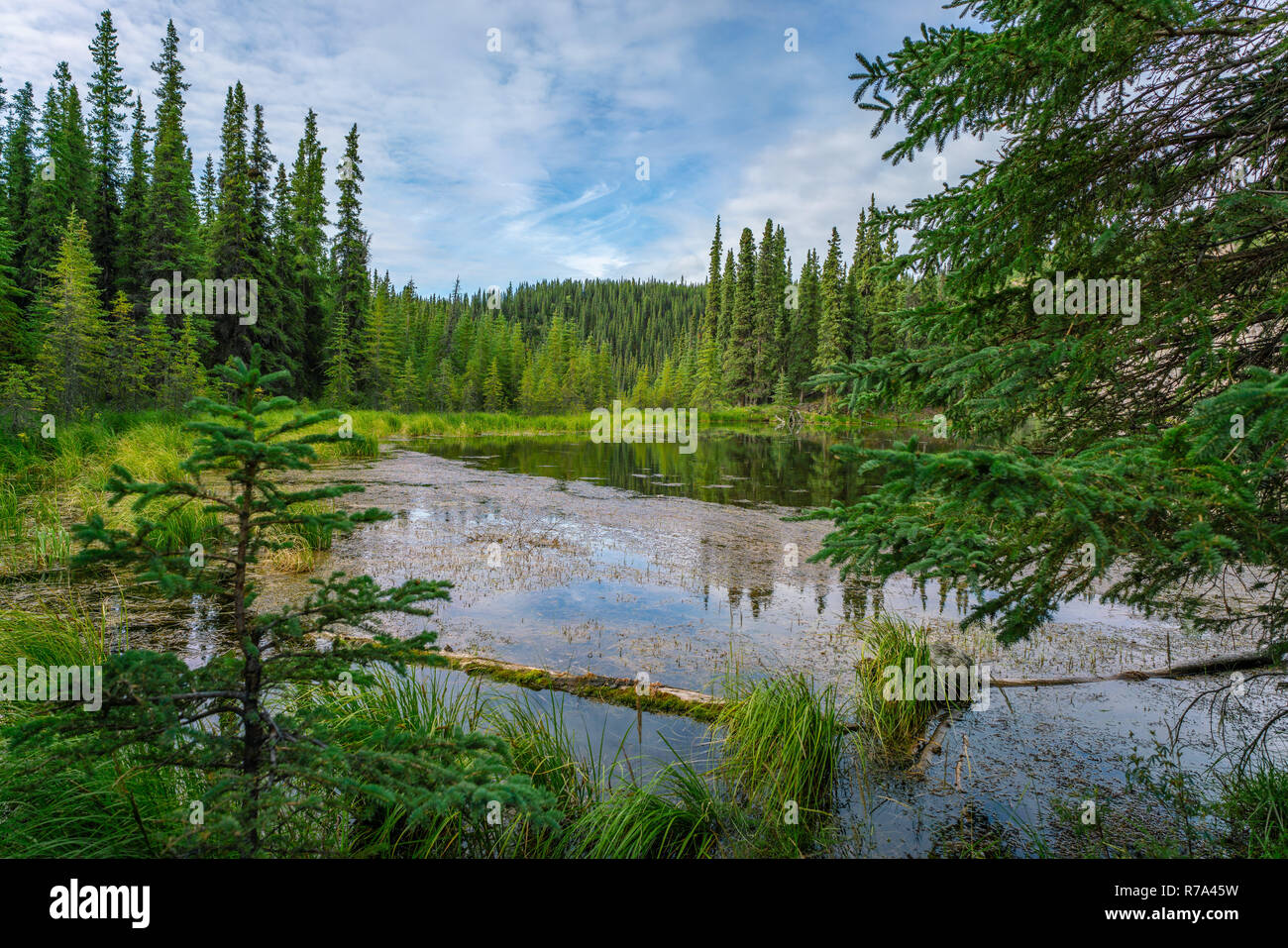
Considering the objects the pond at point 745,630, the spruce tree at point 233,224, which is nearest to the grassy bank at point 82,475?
the pond at point 745,630

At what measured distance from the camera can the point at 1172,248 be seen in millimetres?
3244

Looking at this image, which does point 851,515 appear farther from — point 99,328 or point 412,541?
point 99,328

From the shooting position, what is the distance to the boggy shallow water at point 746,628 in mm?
4082

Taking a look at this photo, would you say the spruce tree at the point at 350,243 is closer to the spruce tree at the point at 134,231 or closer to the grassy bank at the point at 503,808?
the spruce tree at the point at 134,231

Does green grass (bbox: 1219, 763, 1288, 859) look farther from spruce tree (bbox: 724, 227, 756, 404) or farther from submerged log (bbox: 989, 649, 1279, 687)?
spruce tree (bbox: 724, 227, 756, 404)

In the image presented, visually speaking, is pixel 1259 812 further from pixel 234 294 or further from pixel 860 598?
pixel 234 294

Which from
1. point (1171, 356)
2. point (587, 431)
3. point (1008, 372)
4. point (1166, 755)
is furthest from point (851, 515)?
point (587, 431)

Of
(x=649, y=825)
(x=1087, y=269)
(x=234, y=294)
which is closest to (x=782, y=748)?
(x=649, y=825)

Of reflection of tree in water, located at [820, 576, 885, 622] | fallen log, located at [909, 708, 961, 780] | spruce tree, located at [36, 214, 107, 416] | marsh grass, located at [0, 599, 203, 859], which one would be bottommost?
fallen log, located at [909, 708, 961, 780]

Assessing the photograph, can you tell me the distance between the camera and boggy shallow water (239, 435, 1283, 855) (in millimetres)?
4082

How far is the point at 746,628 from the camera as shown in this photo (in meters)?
7.07

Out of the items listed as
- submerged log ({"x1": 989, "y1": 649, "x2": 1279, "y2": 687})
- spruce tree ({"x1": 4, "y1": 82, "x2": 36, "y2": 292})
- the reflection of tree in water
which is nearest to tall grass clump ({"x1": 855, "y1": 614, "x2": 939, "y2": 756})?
submerged log ({"x1": 989, "y1": 649, "x2": 1279, "y2": 687})

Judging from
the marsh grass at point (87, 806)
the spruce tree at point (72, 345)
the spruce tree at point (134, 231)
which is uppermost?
the spruce tree at point (134, 231)

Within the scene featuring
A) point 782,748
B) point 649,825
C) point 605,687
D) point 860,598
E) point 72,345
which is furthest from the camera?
point 72,345
